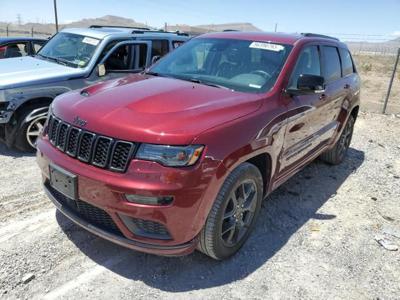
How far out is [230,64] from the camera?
391 cm

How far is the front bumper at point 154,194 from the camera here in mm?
2523

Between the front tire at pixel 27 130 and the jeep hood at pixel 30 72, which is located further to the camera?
the front tire at pixel 27 130

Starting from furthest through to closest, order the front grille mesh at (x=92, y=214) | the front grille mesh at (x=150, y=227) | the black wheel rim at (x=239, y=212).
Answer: the black wheel rim at (x=239, y=212)
the front grille mesh at (x=92, y=214)
the front grille mesh at (x=150, y=227)

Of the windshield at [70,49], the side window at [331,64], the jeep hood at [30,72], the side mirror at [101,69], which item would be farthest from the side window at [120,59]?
the side window at [331,64]

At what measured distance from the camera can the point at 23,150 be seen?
538cm

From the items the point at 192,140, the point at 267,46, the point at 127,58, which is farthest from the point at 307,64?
the point at 127,58

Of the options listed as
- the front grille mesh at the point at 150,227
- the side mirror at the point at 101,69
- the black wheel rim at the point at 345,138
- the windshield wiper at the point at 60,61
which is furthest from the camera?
the windshield wiper at the point at 60,61

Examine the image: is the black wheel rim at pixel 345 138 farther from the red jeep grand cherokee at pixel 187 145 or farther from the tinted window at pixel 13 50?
the tinted window at pixel 13 50

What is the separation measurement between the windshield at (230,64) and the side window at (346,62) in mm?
1855

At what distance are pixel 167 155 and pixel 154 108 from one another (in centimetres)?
54

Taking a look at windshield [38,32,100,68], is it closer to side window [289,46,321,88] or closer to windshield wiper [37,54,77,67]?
windshield wiper [37,54,77,67]

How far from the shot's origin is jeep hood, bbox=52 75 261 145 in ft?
8.60

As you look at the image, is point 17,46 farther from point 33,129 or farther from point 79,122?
point 79,122

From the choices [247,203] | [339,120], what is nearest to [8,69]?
[247,203]
